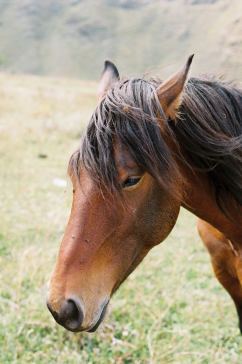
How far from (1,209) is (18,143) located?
5742mm

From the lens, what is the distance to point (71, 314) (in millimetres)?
1569

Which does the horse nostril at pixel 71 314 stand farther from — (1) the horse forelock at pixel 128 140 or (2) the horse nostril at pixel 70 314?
(1) the horse forelock at pixel 128 140

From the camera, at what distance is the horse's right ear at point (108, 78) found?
7.54ft

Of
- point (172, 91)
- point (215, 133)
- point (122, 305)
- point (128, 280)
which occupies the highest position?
point (172, 91)

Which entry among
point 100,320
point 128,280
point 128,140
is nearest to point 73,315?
point 100,320

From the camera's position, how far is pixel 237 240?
2.20m

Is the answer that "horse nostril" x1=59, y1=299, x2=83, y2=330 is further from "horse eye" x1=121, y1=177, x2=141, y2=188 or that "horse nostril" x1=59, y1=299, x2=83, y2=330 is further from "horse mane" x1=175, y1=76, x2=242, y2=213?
"horse mane" x1=175, y1=76, x2=242, y2=213

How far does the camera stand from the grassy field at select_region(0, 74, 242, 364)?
10.4ft

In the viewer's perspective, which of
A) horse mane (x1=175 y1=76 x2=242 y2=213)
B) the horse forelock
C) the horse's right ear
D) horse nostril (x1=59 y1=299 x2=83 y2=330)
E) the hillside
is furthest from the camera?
the hillside

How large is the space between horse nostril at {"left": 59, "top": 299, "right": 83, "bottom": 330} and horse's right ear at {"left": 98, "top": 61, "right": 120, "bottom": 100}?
1261 millimetres

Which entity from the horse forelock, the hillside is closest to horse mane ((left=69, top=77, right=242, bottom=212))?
the horse forelock

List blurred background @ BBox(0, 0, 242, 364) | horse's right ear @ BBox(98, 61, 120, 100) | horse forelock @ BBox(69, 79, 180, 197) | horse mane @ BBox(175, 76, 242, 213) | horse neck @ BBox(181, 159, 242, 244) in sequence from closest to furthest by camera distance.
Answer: horse forelock @ BBox(69, 79, 180, 197), horse mane @ BBox(175, 76, 242, 213), horse neck @ BBox(181, 159, 242, 244), horse's right ear @ BBox(98, 61, 120, 100), blurred background @ BBox(0, 0, 242, 364)

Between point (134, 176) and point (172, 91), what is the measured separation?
428mm

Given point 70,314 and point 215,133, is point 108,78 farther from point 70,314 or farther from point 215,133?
point 70,314
